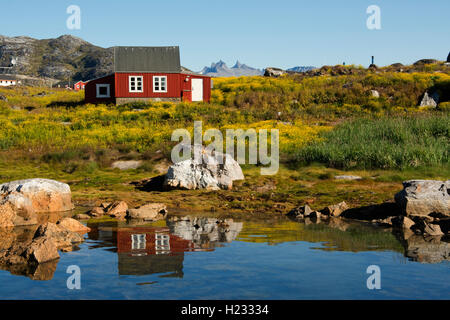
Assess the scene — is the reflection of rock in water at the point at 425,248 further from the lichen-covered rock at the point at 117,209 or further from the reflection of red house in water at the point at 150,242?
the lichen-covered rock at the point at 117,209

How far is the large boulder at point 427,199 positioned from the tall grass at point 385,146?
527 cm

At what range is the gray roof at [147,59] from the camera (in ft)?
139

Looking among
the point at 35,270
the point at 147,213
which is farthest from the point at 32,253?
the point at 147,213

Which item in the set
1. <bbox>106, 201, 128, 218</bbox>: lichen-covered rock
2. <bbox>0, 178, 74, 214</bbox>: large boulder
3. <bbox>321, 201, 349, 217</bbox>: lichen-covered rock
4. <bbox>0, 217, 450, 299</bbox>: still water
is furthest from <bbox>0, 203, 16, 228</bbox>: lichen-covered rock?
<bbox>321, 201, 349, 217</bbox>: lichen-covered rock

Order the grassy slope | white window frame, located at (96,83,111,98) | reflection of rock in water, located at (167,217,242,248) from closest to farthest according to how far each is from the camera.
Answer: reflection of rock in water, located at (167,217,242,248) < the grassy slope < white window frame, located at (96,83,111,98)

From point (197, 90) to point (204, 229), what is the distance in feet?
110

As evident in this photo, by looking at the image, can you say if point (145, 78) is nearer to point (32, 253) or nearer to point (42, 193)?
point (42, 193)

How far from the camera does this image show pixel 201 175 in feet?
56.4

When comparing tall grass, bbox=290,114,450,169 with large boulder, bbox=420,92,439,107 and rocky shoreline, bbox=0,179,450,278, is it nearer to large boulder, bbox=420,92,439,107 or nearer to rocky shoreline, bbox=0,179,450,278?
rocky shoreline, bbox=0,179,450,278

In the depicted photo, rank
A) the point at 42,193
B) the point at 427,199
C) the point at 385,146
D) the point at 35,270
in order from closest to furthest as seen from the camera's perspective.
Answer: the point at 35,270 → the point at 427,199 → the point at 42,193 → the point at 385,146

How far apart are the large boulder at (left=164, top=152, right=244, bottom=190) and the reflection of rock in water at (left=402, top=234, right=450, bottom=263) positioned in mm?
7303

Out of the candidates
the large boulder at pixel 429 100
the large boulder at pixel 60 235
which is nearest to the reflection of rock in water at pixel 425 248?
the large boulder at pixel 60 235

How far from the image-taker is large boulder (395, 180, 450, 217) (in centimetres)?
1229

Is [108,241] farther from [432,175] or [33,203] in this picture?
[432,175]
